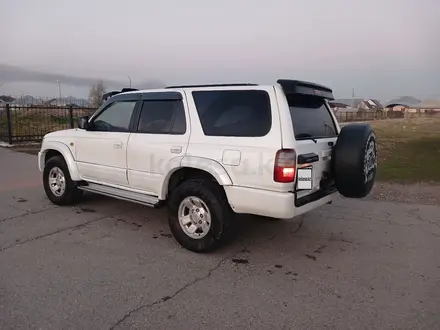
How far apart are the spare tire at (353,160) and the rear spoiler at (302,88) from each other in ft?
1.73

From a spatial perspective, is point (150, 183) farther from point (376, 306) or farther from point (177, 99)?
point (376, 306)

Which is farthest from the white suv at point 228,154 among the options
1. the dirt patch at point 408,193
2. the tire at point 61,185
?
the dirt patch at point 408,193

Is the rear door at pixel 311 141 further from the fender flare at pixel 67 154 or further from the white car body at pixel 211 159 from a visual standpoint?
the fender flare at pixel 67 154

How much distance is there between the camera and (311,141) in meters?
3.92

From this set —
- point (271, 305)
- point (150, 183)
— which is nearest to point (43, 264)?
point (150, 183)

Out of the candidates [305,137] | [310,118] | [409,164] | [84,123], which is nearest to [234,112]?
[305,137]

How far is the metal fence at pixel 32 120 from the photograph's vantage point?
1460 centimetres

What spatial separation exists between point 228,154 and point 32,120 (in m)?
15.9

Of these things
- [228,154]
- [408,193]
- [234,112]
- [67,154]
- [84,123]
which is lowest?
[408,193]

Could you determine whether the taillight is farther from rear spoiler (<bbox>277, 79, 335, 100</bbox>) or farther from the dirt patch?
the dirt patch

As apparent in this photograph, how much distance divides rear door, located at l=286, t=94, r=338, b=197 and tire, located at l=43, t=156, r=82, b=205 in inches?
144

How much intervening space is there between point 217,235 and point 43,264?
1817 millimetres

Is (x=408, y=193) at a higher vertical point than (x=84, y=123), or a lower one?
lower

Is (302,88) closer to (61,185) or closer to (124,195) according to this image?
(124,195)
